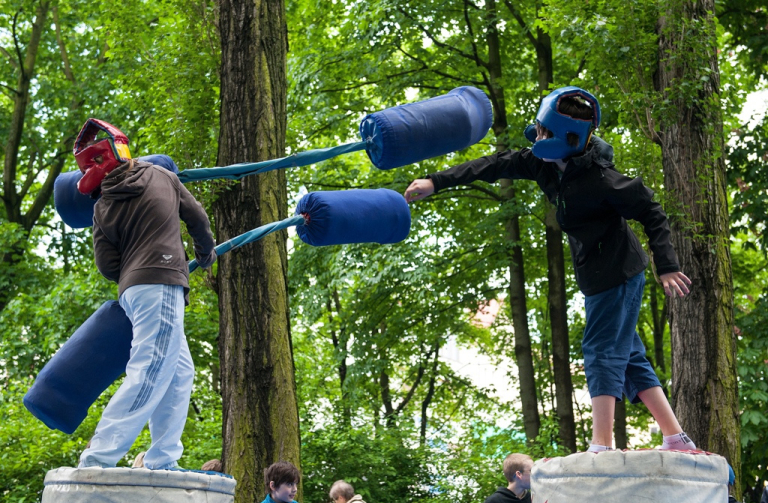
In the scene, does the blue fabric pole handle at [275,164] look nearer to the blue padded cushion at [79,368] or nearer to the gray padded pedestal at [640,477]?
the blue padded cushion at [79,368]

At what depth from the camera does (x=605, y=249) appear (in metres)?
3.92

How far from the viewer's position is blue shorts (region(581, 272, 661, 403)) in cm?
380

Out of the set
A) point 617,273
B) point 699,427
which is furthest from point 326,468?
point 617,273

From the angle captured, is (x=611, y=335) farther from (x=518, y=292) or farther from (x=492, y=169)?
(x=518, y=292)

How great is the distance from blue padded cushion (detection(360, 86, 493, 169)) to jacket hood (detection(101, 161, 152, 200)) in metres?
1.24

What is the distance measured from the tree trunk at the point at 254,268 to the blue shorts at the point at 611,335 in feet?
9.34

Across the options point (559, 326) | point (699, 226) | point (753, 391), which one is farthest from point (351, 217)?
point (559, 326)

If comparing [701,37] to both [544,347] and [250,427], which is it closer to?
[250,427]

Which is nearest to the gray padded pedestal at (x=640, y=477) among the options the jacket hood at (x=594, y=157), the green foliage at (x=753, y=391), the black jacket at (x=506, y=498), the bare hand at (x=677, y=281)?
the bare hand at (x=677, y=281)

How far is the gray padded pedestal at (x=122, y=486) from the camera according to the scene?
11.5 feet

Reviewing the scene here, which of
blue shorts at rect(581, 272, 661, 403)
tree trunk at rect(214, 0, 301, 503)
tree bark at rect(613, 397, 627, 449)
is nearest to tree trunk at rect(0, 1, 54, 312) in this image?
tree bark at rect(613, 397, 627, 449)

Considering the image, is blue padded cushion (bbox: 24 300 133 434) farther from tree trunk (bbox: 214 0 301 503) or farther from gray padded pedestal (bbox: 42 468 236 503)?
tree trunk (bbox: 214 0 301 503)

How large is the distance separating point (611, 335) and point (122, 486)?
216 cm

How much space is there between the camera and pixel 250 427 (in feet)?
19.9
